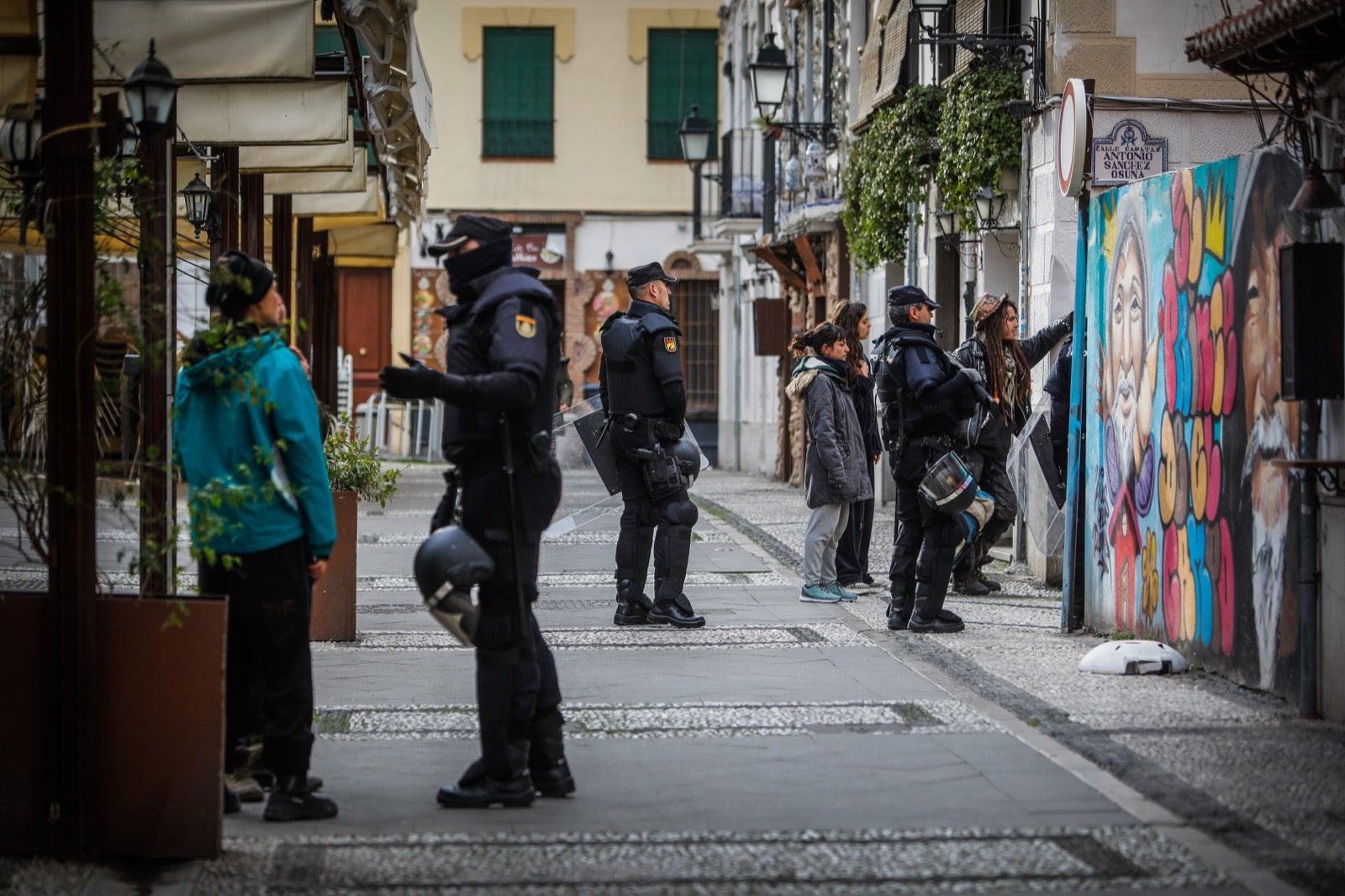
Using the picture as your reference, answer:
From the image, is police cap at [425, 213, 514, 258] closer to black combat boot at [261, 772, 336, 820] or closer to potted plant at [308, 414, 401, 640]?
black combat boot at [261, 772, 336, 820]

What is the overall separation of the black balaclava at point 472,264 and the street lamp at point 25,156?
1.31 m

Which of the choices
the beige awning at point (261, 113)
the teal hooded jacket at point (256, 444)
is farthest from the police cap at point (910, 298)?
the teal hooded jacket at point (256, 444)

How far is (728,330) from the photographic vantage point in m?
34.3

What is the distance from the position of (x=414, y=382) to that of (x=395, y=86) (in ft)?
17.0

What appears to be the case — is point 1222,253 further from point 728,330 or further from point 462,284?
point 728,330

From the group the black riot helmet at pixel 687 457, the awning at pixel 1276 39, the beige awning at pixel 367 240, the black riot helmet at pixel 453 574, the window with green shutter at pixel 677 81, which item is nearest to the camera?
the black riot helmet at pixel 453 574

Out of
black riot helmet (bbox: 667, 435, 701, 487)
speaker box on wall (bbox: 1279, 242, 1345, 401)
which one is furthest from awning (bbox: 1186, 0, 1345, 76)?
black riot helmet (bbox: 667, 435, 701, 487)

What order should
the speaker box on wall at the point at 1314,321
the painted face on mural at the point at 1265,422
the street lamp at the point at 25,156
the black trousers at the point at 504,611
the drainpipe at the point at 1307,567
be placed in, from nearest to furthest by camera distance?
the street lamp at the point at 25,156
the black trousers at the point at 504,611
the speaker box on wall at the point at 1314,321
the drainpipe at the point at 1307,567
the painted face on mural at the point at 1265,422

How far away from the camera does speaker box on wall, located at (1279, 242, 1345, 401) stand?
23.7 feet

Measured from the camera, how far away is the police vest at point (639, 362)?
420 inches

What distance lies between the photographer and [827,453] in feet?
38.3

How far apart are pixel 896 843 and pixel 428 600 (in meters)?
1.66

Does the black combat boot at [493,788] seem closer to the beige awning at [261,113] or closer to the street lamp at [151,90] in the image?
the street lamp at [151,90]

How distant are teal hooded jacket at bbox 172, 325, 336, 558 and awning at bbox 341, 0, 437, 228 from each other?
4.17m
